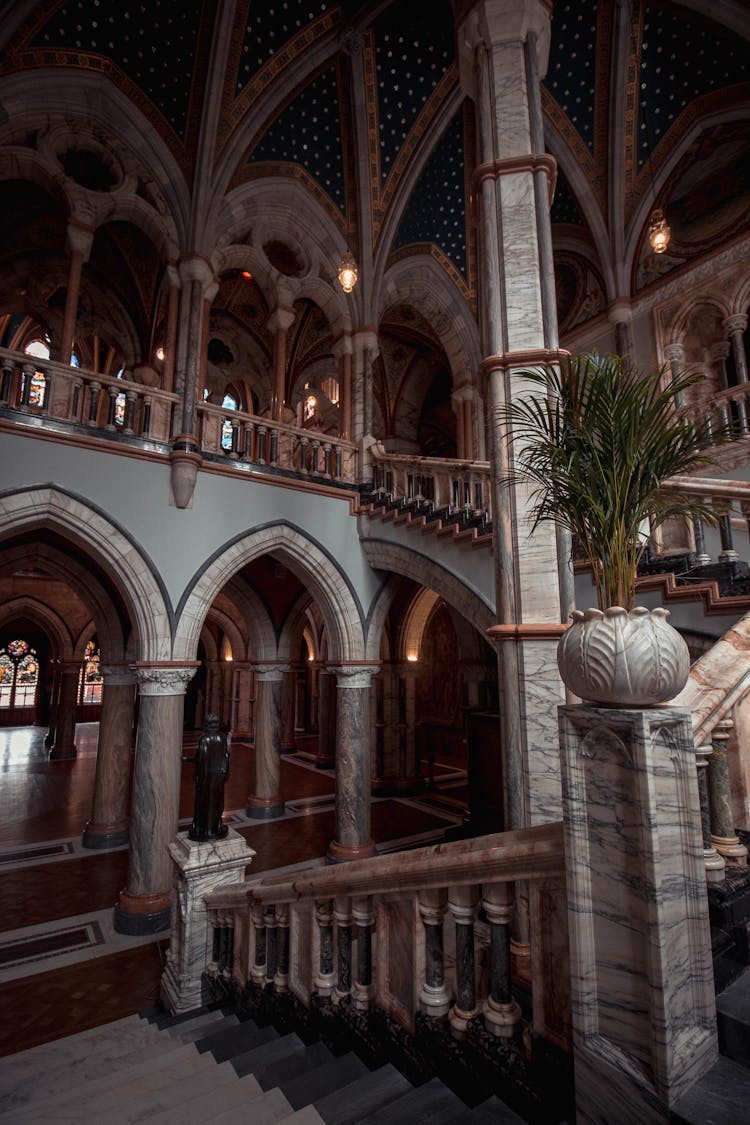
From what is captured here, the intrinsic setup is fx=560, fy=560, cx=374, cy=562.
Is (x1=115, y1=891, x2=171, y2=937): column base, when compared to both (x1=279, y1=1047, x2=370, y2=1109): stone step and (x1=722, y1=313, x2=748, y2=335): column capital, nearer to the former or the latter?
(x1=279, y1=1047, x2=370, y2=1109): stone step

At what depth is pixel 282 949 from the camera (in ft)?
9.61

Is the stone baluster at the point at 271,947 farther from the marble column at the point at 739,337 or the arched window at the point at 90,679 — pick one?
the arched window at the point at 90,679

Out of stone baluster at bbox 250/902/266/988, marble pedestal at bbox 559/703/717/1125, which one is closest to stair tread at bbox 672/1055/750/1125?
marble pedestal at bbox 559/703/717/1125

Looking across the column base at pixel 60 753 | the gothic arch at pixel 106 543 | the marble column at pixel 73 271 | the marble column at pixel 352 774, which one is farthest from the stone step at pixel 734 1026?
the column base at pixel 60 753

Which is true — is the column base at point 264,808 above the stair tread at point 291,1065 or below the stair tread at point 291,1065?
below

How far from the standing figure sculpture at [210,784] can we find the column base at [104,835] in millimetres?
4781

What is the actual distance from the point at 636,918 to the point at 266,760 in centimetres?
914

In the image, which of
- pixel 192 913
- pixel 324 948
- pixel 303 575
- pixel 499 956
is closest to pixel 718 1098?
pixel 499 956

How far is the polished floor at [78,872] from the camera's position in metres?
4.65

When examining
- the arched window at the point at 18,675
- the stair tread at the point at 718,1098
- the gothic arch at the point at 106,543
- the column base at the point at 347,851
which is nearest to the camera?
the stair tread at the point at 718,1098

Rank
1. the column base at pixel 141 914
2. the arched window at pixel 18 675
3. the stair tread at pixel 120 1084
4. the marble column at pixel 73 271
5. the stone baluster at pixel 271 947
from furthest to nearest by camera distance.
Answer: the arched window at pixel 18 675, the marble column at pixel 73 271, the column base at pixel 141 914, the stone baluster at pixel 271 947, the stair tread at pixel 120 1084

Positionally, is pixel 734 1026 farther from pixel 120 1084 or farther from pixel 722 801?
pixel 120 1084

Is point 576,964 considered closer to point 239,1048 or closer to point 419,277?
point 239,1048

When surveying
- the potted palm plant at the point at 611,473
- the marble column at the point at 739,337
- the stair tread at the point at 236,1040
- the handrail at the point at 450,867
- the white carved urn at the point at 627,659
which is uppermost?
the marble column at the point at 739,337
